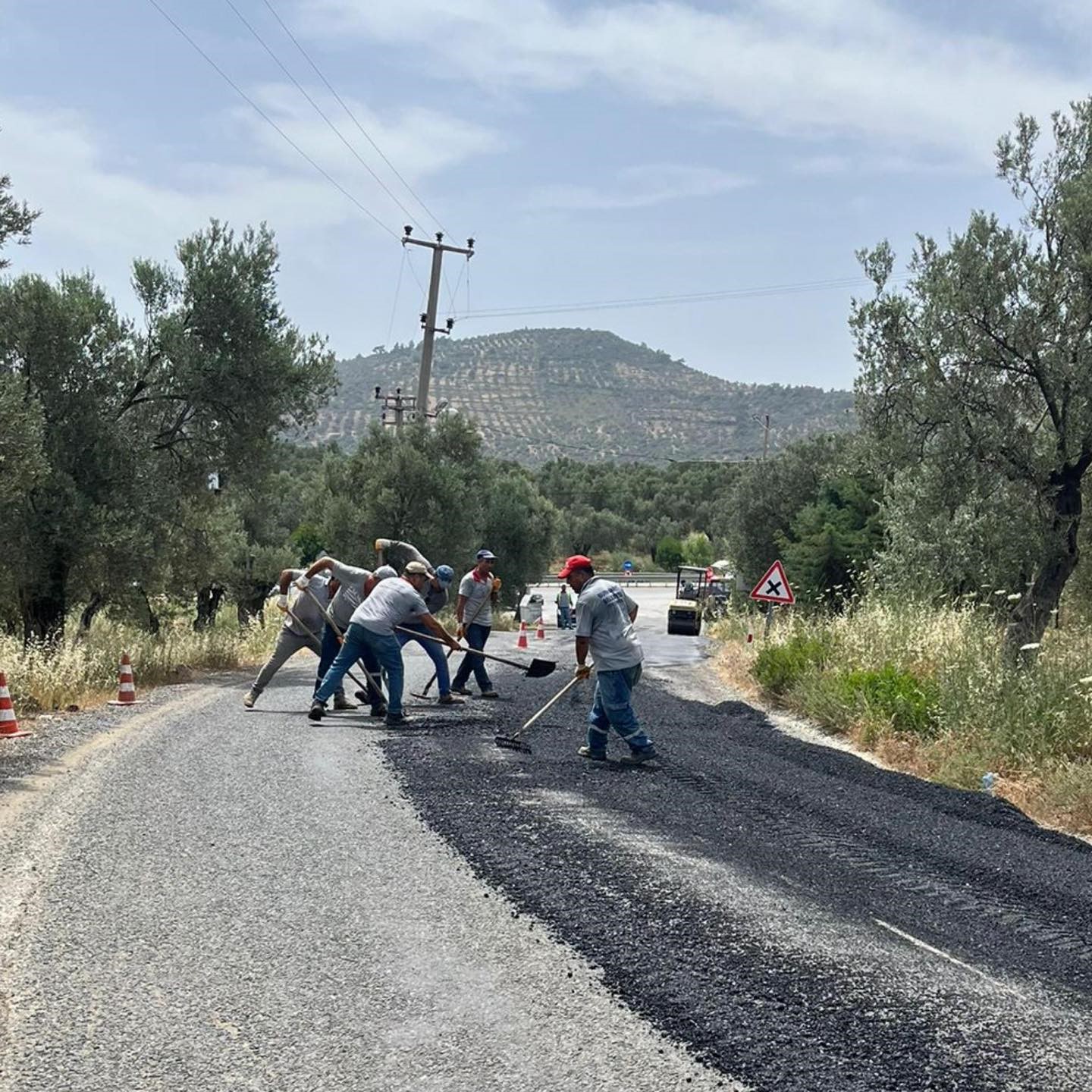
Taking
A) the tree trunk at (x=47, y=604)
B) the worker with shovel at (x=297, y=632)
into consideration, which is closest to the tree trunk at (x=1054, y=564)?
the worker with shovel at (x=297, y=632)

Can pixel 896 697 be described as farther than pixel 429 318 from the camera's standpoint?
No

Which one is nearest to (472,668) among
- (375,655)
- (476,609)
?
(476,609)

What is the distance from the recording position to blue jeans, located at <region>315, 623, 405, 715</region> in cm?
1376

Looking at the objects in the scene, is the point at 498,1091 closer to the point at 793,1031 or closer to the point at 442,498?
the point at 793,1031

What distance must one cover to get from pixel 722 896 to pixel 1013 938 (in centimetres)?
146

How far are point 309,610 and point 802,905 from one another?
35.0ft

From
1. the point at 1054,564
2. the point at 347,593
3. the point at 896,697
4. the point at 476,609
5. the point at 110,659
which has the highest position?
the point at 1054,564

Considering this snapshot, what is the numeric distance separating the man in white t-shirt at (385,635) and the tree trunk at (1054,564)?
743 centimetres

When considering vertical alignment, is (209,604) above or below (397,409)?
below

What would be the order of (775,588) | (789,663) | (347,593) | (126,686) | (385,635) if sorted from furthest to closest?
(775,588), (789,663), (126,686), (347,593), (385,635)

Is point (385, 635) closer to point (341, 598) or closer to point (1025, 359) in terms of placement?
point (341, 598)

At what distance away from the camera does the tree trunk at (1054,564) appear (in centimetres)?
1614

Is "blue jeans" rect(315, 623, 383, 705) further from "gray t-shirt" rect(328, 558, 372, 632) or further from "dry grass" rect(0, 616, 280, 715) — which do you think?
"dry grass" rect(0, 616, 280, 715)

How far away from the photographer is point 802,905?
21.2ft
